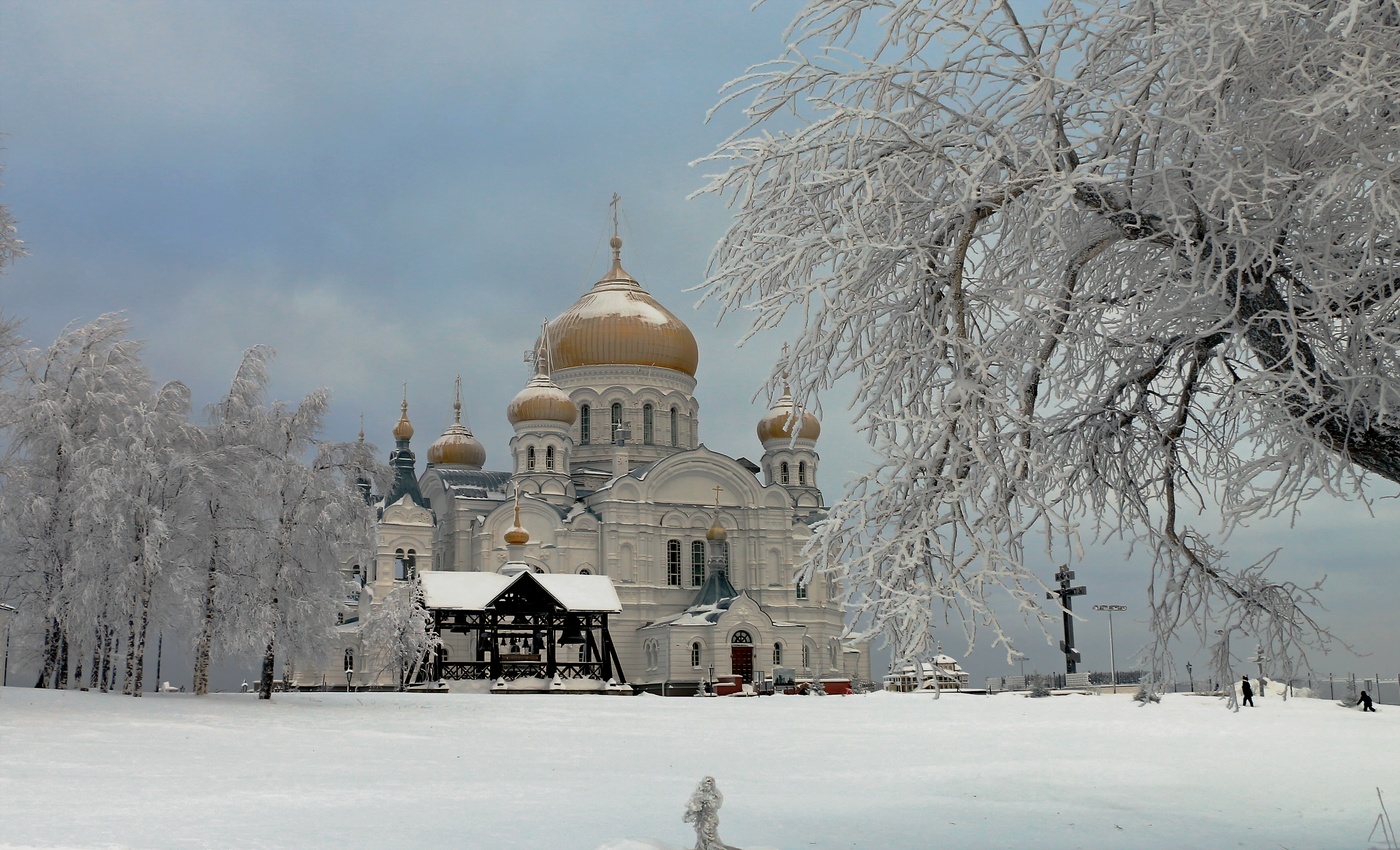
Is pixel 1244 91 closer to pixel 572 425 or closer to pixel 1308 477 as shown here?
pixel 1308 477

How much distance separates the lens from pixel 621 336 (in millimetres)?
48938

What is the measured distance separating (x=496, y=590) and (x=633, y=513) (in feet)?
42.4

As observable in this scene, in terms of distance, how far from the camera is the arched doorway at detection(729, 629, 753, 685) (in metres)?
40.8

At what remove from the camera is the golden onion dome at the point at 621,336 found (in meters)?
48.8

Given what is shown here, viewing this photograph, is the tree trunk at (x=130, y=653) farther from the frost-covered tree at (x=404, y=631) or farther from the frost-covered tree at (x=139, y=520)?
the frost-covered tree at (x=404, y=631)

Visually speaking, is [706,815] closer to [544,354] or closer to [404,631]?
[404,631]

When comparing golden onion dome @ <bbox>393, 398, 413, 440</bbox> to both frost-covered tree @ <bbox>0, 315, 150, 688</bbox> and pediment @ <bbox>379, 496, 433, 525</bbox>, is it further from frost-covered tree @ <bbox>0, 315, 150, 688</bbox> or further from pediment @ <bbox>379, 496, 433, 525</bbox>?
frost-covered tree @ <bbox>0, 315, 150, 688</bbox>

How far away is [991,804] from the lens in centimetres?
892

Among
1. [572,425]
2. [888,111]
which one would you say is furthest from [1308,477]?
[572,425]

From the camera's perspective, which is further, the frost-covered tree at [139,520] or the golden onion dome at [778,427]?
the golden onion dome at [778,427]

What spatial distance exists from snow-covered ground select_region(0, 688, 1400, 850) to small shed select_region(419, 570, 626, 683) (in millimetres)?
13129

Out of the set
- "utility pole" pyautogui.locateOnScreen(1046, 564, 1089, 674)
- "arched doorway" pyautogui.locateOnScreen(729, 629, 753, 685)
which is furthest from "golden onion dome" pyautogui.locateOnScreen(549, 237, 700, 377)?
"utility pole" pyautogui.locateOnScreen(1046, 564, 1089, 674)

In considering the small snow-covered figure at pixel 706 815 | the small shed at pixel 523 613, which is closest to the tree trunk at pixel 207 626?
the small shed at pixel 523 613

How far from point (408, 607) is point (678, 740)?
1923 centimetres
